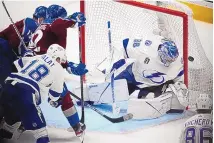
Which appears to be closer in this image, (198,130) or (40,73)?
(40,73)

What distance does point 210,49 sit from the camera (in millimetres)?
2262

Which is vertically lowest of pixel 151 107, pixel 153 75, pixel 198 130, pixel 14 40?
pixel 198 130

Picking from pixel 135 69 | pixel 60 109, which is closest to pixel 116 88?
pixel 135 69

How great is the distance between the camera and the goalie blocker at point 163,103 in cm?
224

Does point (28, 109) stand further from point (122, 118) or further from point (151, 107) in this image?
point (151, 107)

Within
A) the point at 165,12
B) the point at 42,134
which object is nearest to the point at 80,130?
the point at 42,134

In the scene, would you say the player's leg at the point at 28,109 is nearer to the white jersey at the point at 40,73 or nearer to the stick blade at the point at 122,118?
the white jersey at the point at 40,73

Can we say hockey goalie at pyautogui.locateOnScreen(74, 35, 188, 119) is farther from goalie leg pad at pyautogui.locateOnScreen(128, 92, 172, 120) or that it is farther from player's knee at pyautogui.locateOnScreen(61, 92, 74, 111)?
player's knee at pyautogui.locateOnScreen(61, 92, 74, 111)

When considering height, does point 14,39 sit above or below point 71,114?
above

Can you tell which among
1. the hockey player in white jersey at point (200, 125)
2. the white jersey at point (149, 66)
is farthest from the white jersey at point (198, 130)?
the white jersey at point (149, 66)

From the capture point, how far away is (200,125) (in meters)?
2.25

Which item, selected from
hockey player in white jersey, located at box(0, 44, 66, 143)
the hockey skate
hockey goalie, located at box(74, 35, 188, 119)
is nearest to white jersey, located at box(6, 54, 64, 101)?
hockey player in white jersey, located at box(0, 44, 66, 143)

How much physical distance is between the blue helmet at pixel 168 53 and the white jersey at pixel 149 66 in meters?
0.02

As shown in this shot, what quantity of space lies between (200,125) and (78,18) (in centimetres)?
84
